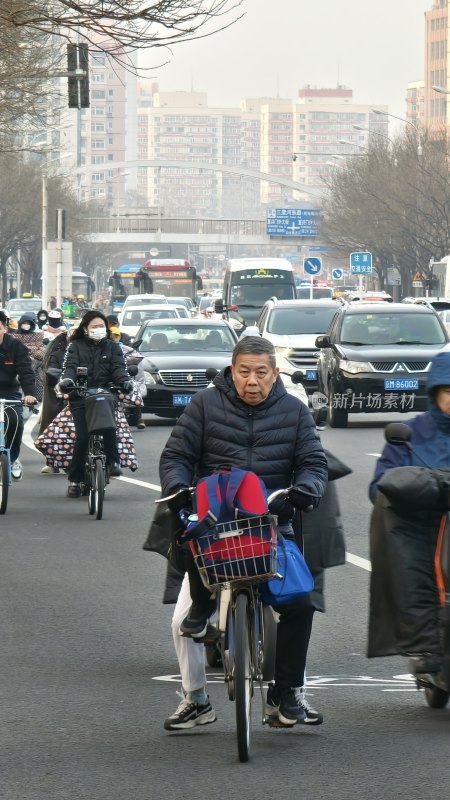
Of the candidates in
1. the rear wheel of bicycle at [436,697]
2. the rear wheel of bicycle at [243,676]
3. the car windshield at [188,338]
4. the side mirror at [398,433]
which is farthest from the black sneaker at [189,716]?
the car windshield at [188,338]

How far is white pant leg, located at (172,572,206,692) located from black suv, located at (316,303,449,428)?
1824 centimetres

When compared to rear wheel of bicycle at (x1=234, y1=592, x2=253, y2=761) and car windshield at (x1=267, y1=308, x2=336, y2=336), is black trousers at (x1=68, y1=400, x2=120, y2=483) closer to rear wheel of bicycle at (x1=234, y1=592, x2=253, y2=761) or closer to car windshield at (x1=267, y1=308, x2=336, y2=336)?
rear wheel of bicycle at (x1=234, y1=592, x2=253, y2=761)

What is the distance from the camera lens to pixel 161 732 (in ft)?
21.9

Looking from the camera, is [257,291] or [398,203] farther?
[398,203]

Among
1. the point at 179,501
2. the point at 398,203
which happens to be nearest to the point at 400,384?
the point at 179,501

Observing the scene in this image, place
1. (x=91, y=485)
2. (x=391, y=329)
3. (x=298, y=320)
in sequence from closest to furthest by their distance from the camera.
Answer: (x=91, y=485), (x=391, y=329), (x=298, y=320)

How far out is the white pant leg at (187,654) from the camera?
257 inches

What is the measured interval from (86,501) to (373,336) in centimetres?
1092

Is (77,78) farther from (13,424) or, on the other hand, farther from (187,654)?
(187,654)

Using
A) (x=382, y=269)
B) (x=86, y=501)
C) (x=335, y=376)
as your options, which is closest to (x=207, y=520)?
(x=86, y=501)

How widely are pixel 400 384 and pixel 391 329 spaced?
1.66 metres

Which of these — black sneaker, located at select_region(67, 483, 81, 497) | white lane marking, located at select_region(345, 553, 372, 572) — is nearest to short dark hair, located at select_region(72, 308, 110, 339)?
black sneaker, located at select_region(67, 483, 81, 497)

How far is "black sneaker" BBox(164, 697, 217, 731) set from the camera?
6.60 metres

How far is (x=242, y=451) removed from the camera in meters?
6.57
